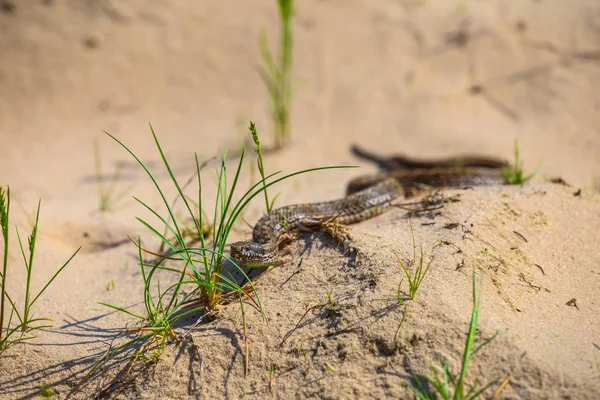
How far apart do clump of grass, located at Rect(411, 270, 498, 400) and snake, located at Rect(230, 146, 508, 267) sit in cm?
123

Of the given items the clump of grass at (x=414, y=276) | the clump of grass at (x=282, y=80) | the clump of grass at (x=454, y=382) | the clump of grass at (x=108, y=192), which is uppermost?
the clump of grass at (x=282, y=80)

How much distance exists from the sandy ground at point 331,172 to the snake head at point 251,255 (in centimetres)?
20

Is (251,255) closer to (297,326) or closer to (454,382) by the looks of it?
(297,326)

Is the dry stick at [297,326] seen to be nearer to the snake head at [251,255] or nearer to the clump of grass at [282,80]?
the snake head at [251,255]

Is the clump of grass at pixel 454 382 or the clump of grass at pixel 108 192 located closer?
→ the clump of grass at pixel 454 382

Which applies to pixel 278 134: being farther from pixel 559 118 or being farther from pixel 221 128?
pixel 559 118

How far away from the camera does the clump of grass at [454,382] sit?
279cm

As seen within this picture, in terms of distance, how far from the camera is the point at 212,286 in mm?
3574

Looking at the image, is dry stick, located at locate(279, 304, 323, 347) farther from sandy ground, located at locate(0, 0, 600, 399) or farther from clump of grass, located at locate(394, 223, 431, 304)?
clump of grass, located at locate(394, 223, 431, 304)

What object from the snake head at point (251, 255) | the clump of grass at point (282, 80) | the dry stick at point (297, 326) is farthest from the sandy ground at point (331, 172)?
the clump of grass at point (282, 80)

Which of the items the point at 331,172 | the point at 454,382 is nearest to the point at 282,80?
the point at 331,172

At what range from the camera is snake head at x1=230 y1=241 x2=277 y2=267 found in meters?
4.20

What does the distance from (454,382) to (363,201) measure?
2.88m

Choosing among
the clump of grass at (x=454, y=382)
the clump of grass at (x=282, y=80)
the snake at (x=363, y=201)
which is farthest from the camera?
the clump of grass at (x=282, y=80)
